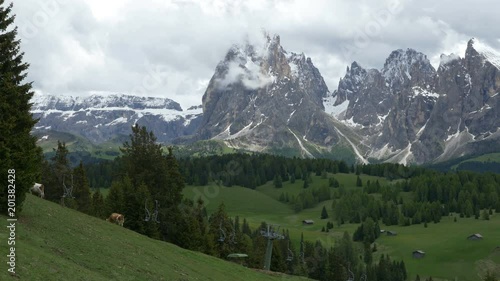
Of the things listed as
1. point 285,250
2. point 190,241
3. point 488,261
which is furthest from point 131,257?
point 488,261

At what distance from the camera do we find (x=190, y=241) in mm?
91938

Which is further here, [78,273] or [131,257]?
[131,257]

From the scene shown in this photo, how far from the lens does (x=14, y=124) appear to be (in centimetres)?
3994

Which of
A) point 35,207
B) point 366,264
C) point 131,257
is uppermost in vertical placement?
point 35,207

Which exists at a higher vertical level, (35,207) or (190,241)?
(35,207)

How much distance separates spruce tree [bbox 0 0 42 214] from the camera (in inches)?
1543

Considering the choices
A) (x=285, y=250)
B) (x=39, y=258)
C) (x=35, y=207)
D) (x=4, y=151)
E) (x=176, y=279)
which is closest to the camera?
(x=39, y=258)

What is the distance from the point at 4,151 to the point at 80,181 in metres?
73.9

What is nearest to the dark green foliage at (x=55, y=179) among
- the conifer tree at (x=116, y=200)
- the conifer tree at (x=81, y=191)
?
the conifer tree at (x=81, y=191)

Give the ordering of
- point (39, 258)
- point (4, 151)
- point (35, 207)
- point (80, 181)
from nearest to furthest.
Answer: point (39, 258) → point (4, 151) → point (35, 207) → point (80, 181)

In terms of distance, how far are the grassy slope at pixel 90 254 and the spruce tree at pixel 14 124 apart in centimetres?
299

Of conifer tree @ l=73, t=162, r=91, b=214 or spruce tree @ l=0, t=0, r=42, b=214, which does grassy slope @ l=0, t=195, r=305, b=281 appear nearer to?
spruce tree @ l=0, t=0, r=42, b=214

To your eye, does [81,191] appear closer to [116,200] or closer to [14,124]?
[116,200]

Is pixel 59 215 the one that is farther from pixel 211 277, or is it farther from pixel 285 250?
pixel 285 250
